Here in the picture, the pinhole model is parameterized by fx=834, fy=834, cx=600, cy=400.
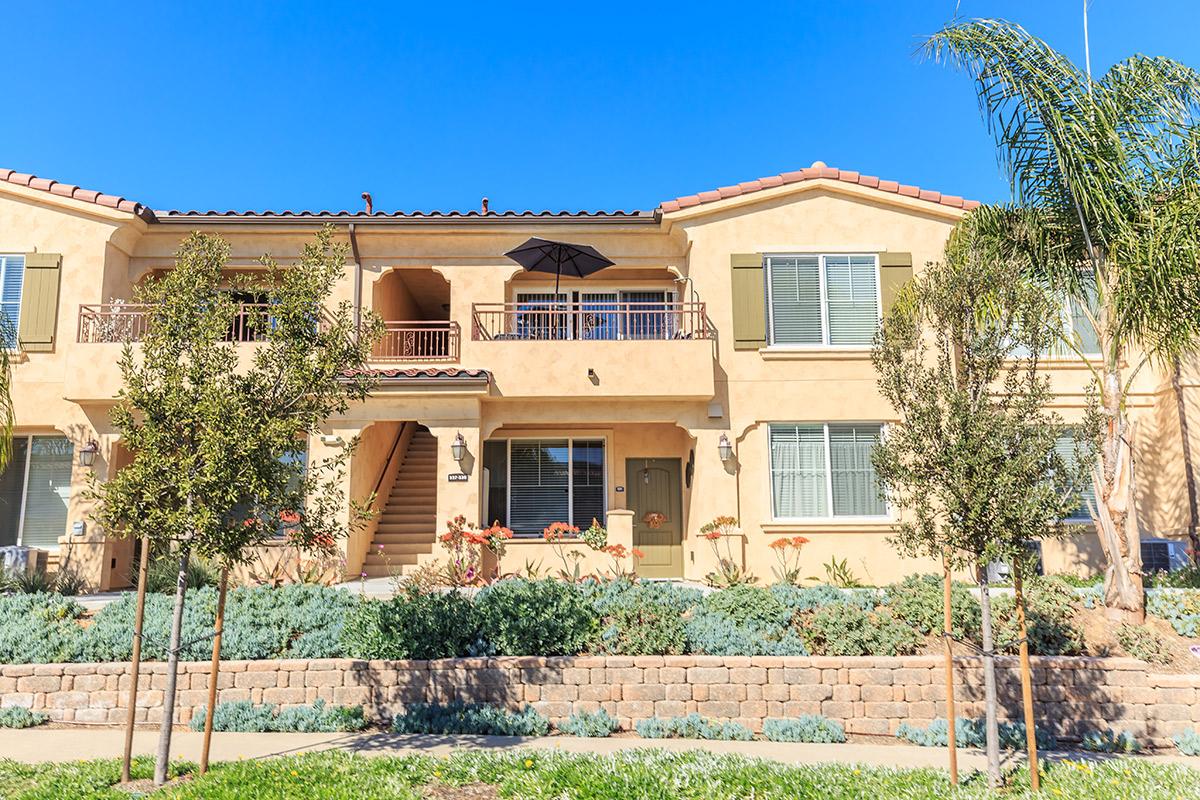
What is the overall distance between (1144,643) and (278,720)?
9358 mm

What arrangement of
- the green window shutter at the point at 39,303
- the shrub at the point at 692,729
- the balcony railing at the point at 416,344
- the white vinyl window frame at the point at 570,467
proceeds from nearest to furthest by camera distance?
the shrub at the point at 692,729, the green window shutter at the point at 39,303, the balcony railing at the point at 416,344, the white vinyl window frame at the point at 570,467

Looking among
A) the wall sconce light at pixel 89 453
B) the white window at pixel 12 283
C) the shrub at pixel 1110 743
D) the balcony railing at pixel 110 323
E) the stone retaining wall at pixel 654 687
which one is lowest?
the shrub at pixel 1110 743

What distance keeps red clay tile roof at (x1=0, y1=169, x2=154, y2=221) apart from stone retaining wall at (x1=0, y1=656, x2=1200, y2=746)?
929cm

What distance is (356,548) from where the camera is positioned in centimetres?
1483

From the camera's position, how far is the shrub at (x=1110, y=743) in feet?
26.9

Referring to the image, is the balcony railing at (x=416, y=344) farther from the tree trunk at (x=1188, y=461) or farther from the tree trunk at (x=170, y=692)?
the tree trunk at (x=1188, y=461)

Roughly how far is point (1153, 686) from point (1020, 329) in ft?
14.9

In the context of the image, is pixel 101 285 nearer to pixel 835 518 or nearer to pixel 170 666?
pixel 170 666

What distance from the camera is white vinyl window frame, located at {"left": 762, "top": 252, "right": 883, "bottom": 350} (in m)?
15.2

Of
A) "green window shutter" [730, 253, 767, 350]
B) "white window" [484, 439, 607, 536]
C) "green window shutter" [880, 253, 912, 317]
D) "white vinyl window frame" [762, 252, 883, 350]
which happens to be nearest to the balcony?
"green window shutter" [730, 253, 767, 350]

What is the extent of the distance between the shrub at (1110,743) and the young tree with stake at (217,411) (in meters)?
7.58

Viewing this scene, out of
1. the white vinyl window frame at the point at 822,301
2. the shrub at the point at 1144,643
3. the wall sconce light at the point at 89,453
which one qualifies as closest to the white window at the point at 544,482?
the white vinyl window frame at the point at 822,301

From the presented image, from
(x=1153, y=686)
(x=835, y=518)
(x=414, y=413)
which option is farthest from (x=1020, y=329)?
(x=414, y=413)

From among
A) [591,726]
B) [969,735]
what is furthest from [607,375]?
[969,735]
